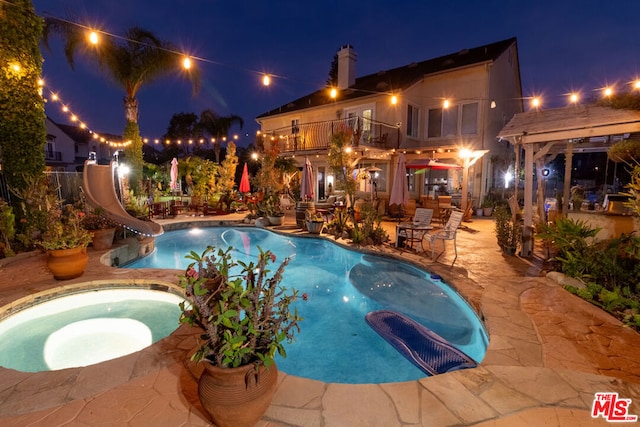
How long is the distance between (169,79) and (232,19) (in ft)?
174

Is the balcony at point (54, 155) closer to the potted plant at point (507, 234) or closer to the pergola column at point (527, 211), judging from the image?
the potted plant at point (507, 234)

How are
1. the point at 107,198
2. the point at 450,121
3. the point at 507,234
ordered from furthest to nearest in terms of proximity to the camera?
the point at 450,121 < the point at 107,198 < the point at 507,234

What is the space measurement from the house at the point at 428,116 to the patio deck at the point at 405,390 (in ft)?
34.0

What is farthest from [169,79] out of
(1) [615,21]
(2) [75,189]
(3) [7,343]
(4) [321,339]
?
(1) [615,21]

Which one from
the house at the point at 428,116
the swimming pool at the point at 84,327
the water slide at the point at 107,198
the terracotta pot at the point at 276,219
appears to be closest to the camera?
the swimming pool at the point at 84,327

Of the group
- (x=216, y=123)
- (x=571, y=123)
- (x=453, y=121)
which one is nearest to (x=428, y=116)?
(x=453, y=121)

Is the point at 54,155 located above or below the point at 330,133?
above

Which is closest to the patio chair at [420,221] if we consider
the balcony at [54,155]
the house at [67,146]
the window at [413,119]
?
the window at [413,119]

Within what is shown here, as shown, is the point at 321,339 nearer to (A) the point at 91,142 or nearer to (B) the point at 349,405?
(B) the point at 349,405

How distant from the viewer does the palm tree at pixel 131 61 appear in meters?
12.7

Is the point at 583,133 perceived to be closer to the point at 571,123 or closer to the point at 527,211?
the point at 571,123

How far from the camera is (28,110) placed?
280 inches

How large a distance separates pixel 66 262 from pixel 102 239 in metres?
2.32

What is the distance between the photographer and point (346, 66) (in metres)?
18.2
